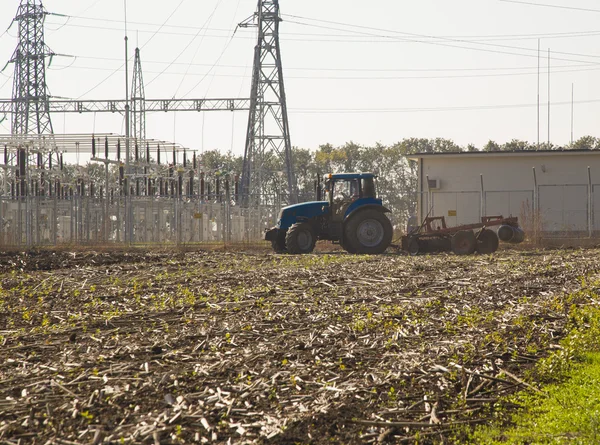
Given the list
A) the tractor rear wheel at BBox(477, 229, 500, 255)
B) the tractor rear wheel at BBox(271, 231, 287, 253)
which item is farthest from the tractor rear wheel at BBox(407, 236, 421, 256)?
the tractor rear wheel at BBox(271, 231, 287, 253)

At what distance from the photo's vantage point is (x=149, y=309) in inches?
493

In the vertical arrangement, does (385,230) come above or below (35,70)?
below

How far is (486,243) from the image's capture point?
27.4 metres

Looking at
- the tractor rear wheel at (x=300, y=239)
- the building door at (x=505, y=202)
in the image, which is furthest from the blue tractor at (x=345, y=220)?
the building door at (x=505, y=202)

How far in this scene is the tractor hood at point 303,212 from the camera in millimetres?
28453

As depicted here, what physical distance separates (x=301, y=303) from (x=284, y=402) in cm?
611

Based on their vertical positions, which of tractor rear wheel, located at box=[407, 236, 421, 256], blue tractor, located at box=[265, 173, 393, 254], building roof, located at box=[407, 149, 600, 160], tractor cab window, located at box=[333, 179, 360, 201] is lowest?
tractor rear wheel, located at box=[407, 236, 421, 256]

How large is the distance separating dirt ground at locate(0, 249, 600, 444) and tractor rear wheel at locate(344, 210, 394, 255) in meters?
10.6

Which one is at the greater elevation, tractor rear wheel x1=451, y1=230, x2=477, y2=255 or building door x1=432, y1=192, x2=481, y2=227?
building door x1=432, y1=192, x2=481, y2=227

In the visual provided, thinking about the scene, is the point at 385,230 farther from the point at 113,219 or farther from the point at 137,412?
the point at 137,412

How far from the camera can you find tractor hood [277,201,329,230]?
28.5 meters

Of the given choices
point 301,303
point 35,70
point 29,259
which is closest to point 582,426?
point 301,303

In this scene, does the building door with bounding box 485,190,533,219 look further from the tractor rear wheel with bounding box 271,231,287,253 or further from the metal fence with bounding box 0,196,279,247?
the tractor rear wheel with bounding box 271,231,287,253

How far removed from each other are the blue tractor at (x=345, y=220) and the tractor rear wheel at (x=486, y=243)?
2.70 meters
